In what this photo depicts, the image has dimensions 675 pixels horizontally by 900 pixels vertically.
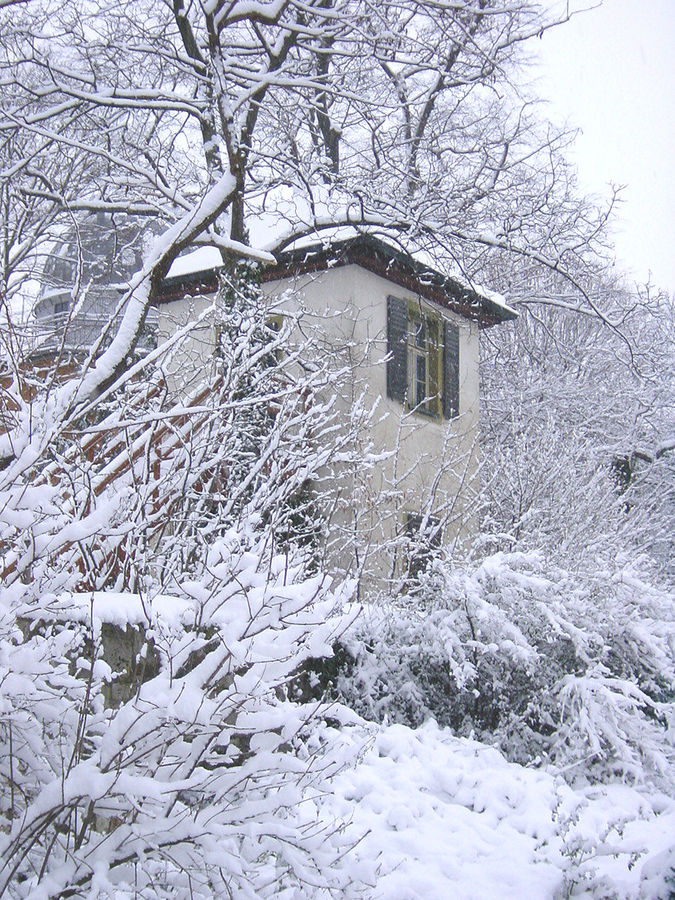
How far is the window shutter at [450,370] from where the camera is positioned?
1406 cm

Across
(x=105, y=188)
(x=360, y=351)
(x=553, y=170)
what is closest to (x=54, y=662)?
(x=105, y=188)

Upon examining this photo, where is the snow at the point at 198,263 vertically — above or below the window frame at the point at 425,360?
above

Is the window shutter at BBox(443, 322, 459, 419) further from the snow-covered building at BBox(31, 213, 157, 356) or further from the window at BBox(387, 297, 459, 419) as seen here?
the snow-covered building at BBox(31, 213, 157, 356)

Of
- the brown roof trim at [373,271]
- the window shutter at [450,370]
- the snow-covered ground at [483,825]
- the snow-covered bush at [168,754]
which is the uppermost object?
the brown roof trim at [373,271]

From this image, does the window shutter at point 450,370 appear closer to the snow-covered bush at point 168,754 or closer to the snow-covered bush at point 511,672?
the snow-covered bush at point 511,672

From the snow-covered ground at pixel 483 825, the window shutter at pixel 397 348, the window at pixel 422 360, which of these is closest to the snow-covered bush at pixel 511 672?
the snow-covered ground at pixel 483 825

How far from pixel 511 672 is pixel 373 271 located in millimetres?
6751

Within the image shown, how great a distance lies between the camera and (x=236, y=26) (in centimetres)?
1101

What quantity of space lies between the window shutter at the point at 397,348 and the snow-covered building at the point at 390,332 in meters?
0.01

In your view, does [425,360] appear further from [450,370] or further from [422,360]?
[450,370]

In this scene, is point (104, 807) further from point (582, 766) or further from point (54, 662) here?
point (582, 766)

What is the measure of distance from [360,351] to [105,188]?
3.61 meters

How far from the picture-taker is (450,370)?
46.7 feet

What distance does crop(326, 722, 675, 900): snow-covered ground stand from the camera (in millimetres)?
4641
